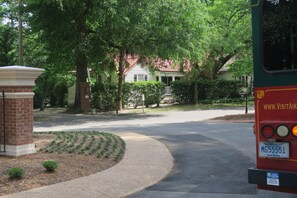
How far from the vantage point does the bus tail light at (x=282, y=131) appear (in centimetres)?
511

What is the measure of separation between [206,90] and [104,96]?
40.6 feet

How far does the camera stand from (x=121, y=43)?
28.7m

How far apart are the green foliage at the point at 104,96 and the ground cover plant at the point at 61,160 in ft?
62.1

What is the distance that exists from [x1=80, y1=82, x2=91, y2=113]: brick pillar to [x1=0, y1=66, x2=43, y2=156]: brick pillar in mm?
20173

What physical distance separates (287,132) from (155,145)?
7.67 metres

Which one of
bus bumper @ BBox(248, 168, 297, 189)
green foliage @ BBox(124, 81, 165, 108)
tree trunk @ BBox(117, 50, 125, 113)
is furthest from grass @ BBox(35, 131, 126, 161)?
green foliage @ BBox(124, 81, 165, 108)

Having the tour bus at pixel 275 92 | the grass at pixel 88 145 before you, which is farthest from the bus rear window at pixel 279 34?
the grass at pixel 88 145

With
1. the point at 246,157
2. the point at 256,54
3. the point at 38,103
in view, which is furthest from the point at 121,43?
the point at 256,54

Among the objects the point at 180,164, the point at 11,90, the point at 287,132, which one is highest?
the point at 11,90

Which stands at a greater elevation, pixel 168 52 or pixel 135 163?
pixel 168 52

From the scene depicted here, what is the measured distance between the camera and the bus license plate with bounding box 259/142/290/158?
511 cm

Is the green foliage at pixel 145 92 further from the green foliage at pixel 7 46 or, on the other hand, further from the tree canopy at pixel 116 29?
the green foliage at pixel 7 46

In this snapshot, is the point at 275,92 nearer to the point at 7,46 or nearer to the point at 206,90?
the point at 7,46

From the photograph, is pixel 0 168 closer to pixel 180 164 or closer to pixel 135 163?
pixel 135 163
